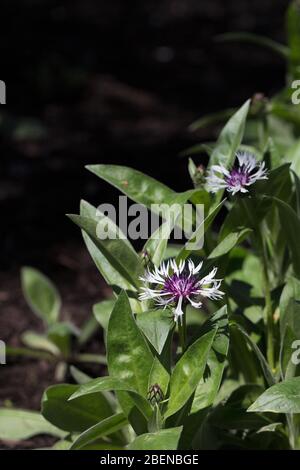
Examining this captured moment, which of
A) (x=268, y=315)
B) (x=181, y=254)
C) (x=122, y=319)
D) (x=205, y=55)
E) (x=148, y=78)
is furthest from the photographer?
(x=205, y=55)

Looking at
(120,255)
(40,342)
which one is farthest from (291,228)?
(40,342)

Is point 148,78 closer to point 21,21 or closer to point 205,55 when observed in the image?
point 205,55

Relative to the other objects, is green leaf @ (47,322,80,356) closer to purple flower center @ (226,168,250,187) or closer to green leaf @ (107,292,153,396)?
green leaf @ (107,292,153,396)

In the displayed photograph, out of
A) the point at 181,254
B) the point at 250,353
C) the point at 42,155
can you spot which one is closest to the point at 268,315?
the point at 250,353

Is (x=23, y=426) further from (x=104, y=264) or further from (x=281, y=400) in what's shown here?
(x=281, y=400)

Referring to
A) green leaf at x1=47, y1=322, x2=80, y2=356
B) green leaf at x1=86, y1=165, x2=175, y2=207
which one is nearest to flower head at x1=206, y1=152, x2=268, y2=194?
green leaf at x1=86, y1=165, x2=175, y2=207

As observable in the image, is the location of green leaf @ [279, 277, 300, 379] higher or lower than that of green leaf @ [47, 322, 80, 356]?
higher
